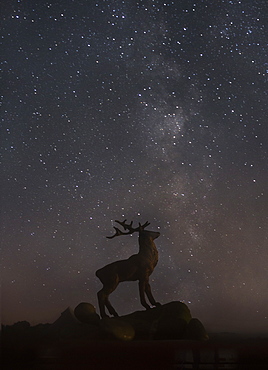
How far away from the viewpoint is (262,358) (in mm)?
6195

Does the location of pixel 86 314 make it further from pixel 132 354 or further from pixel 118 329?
pixel 132 354

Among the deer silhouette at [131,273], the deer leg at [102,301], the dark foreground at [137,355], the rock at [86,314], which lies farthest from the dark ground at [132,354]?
the deer silhouette at [131,273]

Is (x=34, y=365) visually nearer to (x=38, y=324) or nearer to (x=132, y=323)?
(x=132, y=323)

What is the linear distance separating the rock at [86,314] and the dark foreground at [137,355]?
0.67 meters

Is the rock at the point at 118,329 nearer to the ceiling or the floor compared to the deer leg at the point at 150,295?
nearer to the floor

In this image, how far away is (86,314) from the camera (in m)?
7.82

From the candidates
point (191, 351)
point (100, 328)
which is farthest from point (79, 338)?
point (191, 351)

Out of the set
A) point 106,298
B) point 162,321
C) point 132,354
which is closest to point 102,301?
point 106,298

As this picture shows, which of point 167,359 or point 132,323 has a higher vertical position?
point 132,323

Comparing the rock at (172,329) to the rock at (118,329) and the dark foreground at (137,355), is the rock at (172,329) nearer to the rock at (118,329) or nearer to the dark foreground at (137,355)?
the dark foreground at (137,355)

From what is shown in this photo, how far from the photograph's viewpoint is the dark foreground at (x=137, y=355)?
6.08m

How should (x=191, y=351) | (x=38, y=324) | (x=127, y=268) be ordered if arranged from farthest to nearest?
(x=38, y=324)
(x=127, y=268)
(x=191, y=351)

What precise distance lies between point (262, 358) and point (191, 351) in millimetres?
1079

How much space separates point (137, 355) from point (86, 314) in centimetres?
Answer: 176
